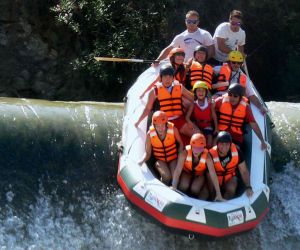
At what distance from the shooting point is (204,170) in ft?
21.3

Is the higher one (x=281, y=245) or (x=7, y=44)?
(x=7, y=44)

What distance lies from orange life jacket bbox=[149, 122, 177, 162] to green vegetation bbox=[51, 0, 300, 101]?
13.1 feet

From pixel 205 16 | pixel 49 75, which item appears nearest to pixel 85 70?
pixel 49 75

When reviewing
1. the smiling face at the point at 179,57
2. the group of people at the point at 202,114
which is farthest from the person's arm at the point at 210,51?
the smiling face at the point at 179,57

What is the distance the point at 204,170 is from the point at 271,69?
19.1 ft

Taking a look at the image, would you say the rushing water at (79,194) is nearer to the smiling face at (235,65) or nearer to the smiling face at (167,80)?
the smiling face at (167,80)

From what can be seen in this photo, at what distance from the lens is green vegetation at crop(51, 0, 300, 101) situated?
10578mm

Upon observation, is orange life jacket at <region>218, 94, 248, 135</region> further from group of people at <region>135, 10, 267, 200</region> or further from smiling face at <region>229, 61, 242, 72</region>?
smiling face at <region>229, 61, 242, 72</region>

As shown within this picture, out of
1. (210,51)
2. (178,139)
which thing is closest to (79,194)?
(178,139)

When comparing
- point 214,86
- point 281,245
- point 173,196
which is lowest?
point 281,245

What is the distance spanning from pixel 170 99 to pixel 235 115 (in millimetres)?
690

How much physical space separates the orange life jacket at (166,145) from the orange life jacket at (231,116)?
655 millimetres

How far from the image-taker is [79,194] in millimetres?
6973

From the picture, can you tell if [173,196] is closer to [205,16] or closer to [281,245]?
[281,245]
